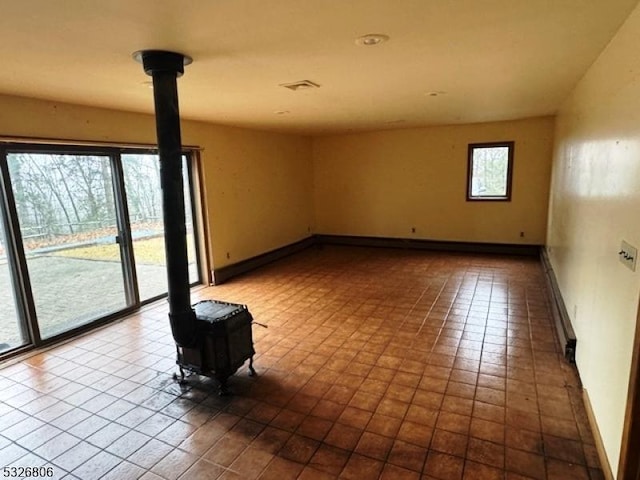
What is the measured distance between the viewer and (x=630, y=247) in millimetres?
1790

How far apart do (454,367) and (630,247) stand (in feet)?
5.45

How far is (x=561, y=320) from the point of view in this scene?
11.6 feet

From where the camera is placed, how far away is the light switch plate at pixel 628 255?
1.72 metres

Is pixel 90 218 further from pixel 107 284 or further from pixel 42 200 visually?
pixel 107 284

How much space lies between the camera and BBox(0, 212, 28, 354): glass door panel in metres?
3.41

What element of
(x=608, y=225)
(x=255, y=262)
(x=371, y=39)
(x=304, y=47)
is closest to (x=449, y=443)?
(x=608, y=225)

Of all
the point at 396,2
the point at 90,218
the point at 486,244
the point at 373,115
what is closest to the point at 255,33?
the point at 396,2

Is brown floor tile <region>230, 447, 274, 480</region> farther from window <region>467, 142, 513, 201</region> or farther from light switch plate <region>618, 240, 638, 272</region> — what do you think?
window <region>467, 142, 513, 201</region>

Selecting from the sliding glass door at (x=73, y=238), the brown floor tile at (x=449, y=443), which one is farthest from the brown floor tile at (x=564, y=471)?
the sliding glass door at (x=73, y=238)

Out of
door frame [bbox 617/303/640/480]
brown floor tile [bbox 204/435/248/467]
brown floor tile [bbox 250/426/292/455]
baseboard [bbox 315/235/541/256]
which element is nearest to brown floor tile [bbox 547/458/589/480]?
door frame [bbox 617/303/640/480]

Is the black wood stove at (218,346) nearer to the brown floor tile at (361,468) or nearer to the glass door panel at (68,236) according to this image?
the brown floor tile at (361,468)

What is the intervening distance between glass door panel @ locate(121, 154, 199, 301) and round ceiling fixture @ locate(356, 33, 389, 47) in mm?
3083

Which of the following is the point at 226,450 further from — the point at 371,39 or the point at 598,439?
the point at 371,39

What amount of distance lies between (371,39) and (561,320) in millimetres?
3074
